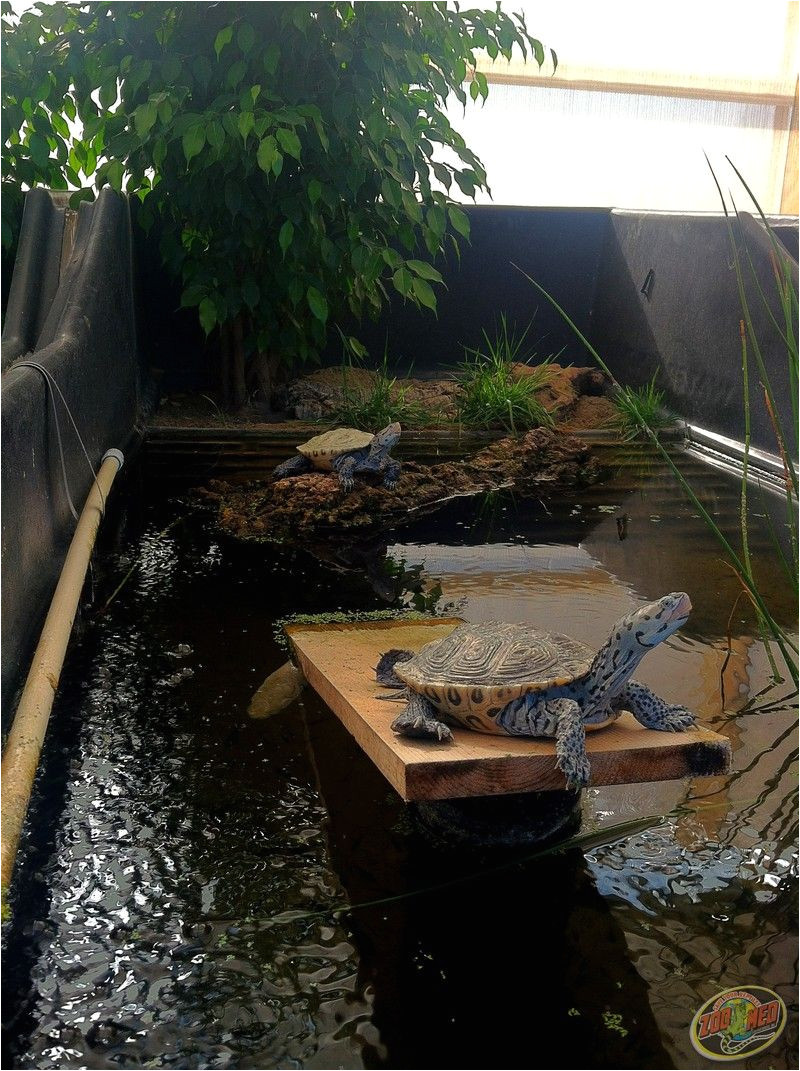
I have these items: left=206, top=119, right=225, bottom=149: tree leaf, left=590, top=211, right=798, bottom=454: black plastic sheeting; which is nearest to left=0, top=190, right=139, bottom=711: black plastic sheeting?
left=206, top=119, right=225, bottom=149: tree leaf

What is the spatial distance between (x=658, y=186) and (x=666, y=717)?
29.8 feet

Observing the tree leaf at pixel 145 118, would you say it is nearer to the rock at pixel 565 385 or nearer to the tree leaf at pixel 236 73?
the tree leaf at pixel 236 73

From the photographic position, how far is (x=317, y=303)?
15.7 ft

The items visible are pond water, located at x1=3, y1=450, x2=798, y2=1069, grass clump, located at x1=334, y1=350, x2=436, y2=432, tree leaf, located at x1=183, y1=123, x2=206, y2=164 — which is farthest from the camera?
grass clump, located at x1=334, y1=350, x2=436, y2=432

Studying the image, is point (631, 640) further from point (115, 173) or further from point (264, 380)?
point (264, 380)

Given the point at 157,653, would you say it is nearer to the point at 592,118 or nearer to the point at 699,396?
the point at 699,396

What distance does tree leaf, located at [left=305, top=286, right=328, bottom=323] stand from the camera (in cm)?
477

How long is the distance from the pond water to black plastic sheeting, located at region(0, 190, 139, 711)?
23cm

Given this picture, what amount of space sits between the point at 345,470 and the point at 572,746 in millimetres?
2688

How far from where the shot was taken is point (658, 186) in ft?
31.5

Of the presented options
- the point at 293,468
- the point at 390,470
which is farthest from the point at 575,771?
the point at 293,468

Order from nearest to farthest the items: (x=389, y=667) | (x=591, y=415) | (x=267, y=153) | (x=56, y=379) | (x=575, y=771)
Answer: (x=575, y=771) → (x=389, y=667) → (x=56, y=379) → (x=267, y=153) → (x=591, y=415)

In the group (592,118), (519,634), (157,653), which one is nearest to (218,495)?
(157,653)

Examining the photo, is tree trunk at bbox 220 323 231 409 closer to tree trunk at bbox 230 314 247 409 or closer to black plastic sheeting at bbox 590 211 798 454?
tree trunk at bbox 230 314 247 409
